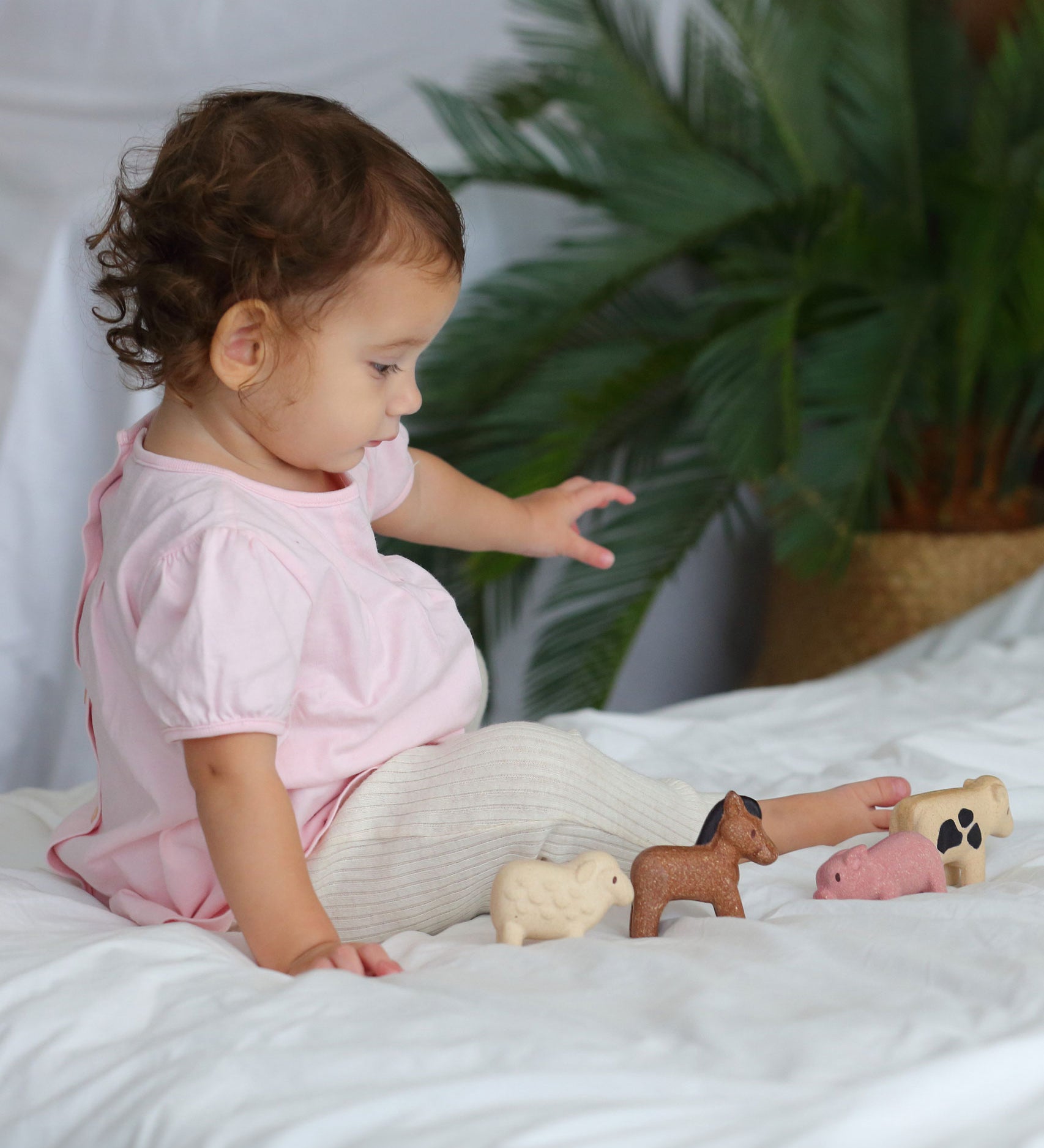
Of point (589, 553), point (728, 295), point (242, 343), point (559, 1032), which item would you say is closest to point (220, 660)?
point (242, 343)

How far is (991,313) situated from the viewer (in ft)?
6.35

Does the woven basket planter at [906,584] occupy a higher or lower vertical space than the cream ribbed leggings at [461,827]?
lower

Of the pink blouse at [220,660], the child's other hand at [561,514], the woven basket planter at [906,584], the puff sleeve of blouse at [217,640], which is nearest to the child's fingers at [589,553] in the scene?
the child's other hand at [561,514]

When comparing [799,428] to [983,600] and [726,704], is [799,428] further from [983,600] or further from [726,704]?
[983,600]

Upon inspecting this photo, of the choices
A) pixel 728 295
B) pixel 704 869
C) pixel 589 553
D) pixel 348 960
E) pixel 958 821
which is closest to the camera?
pixel 348 960

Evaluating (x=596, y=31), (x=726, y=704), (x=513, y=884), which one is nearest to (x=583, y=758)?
(x=513, y=884)

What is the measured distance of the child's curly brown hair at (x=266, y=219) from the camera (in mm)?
889

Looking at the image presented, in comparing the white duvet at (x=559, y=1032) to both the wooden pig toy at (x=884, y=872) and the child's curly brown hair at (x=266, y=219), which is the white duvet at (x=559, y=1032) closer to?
the wooden pig toy at (x=884, y=872)

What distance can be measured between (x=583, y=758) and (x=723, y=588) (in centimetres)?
176

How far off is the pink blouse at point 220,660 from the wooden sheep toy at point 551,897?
0.18m

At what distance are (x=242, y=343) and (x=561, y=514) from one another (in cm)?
45

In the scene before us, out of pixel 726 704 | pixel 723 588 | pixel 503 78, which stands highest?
pixel 503 78

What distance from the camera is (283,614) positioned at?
90 cm

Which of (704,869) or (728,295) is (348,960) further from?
(728,295)
